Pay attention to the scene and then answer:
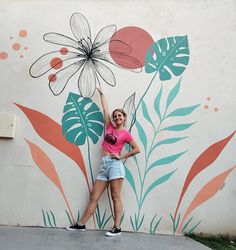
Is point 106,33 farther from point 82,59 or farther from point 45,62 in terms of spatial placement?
point 45,62

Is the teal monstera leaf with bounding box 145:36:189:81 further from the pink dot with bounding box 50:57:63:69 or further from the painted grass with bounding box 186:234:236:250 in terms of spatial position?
the painted grass with bounding box 186:234:236:250

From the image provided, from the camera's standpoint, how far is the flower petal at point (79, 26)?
15.1ft

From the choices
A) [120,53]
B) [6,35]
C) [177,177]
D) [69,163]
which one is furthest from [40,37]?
[177,177]

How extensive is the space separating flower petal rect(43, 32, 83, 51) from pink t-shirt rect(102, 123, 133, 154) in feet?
4.25

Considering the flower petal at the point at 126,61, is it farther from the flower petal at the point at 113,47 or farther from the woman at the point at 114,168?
the woman at the point at 114,168

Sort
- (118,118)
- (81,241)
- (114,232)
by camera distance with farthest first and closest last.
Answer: (118,118)
(114,232)
(81,241)

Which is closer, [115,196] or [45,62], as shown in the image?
[115,196]

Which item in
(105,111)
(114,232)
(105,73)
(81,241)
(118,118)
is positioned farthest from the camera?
(105,73)

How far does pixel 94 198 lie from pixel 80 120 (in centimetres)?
107

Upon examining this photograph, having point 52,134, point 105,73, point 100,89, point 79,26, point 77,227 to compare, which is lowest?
point 77,227

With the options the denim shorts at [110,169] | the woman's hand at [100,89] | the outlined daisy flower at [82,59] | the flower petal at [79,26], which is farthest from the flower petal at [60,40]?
the denim shorts at [110,169]

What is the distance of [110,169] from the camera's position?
426cm

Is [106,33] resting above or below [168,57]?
above

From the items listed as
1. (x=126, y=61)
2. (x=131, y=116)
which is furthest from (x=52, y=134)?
(x=126, y=61)
